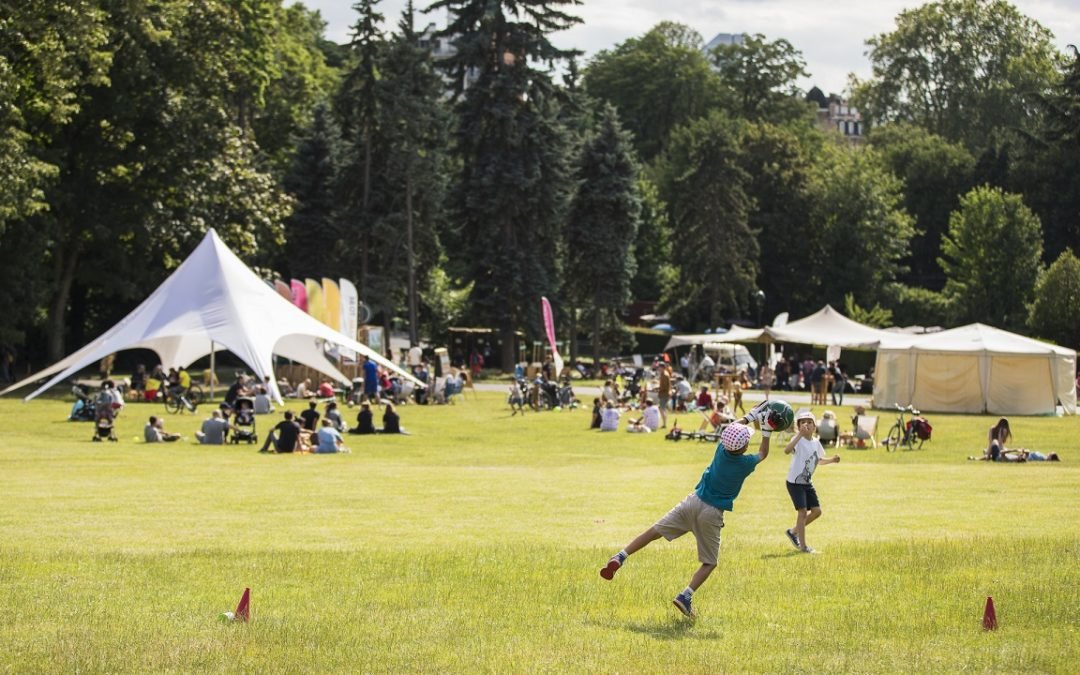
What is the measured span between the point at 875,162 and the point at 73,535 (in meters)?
76.5

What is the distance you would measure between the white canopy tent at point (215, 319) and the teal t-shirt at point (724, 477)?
24.6m

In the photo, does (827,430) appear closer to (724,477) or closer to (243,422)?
(243,422)

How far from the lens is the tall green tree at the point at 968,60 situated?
96.3 m

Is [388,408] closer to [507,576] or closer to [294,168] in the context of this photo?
[507,576]

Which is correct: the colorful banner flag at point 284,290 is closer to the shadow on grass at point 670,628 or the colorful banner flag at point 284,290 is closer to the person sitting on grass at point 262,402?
the person sitting on grass at point 262,402

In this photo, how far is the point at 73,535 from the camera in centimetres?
1459

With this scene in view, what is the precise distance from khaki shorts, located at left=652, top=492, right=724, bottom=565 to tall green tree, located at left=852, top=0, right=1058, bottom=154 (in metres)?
90.2

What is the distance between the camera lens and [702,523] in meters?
10.8

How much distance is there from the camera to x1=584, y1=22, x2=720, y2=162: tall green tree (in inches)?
3841

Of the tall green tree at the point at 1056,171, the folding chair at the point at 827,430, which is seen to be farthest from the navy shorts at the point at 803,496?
the tall green tree at the point at 1056,171

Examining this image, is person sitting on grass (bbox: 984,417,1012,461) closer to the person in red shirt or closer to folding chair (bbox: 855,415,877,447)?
folding chair (bbox: 855,415,877,447)

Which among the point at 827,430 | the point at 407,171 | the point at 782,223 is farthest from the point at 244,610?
the point at 782,223

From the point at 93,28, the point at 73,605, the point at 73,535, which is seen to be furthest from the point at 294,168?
the point at 73,605

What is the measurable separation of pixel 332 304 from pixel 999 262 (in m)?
37.0
